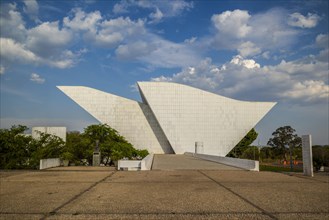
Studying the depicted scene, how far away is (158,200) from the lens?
5453mm

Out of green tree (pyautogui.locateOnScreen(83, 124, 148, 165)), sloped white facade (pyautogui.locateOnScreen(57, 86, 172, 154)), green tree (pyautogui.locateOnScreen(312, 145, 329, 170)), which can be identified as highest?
sloped white facade (pyautogui.locateOnScreen(57, 86, 172, 154))

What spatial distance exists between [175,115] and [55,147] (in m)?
16.2

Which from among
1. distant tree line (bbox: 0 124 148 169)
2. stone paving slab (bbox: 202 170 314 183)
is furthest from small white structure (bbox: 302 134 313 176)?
distant tree line (bbox: 0 124 148 169)

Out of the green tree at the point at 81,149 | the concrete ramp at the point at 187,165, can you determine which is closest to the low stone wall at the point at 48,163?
the concrete ramp at the point at 187,165

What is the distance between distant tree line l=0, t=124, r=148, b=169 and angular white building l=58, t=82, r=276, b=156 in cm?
713

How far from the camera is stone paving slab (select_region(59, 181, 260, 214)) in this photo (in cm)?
473

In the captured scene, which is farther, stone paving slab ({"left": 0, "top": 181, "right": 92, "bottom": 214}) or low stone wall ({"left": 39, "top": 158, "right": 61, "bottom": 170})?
low stone wall ({"left": 39, "top": 158, "right": 61, "bottom": 170})

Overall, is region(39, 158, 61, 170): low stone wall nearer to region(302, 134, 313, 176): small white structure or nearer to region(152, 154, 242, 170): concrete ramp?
region(152, 154, 242, 170): concrete ramp

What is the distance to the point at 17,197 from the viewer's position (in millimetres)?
5781

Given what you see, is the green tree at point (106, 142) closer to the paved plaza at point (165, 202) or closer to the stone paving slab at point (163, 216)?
the paved plaza at point (165, 202)

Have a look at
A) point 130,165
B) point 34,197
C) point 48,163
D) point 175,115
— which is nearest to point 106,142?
point 48,163

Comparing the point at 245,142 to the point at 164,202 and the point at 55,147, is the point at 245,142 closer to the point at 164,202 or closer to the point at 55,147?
the point at 55,147

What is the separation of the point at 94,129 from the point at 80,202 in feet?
66.4

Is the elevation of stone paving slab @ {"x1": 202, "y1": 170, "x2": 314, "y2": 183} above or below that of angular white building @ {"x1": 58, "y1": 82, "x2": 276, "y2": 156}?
below
